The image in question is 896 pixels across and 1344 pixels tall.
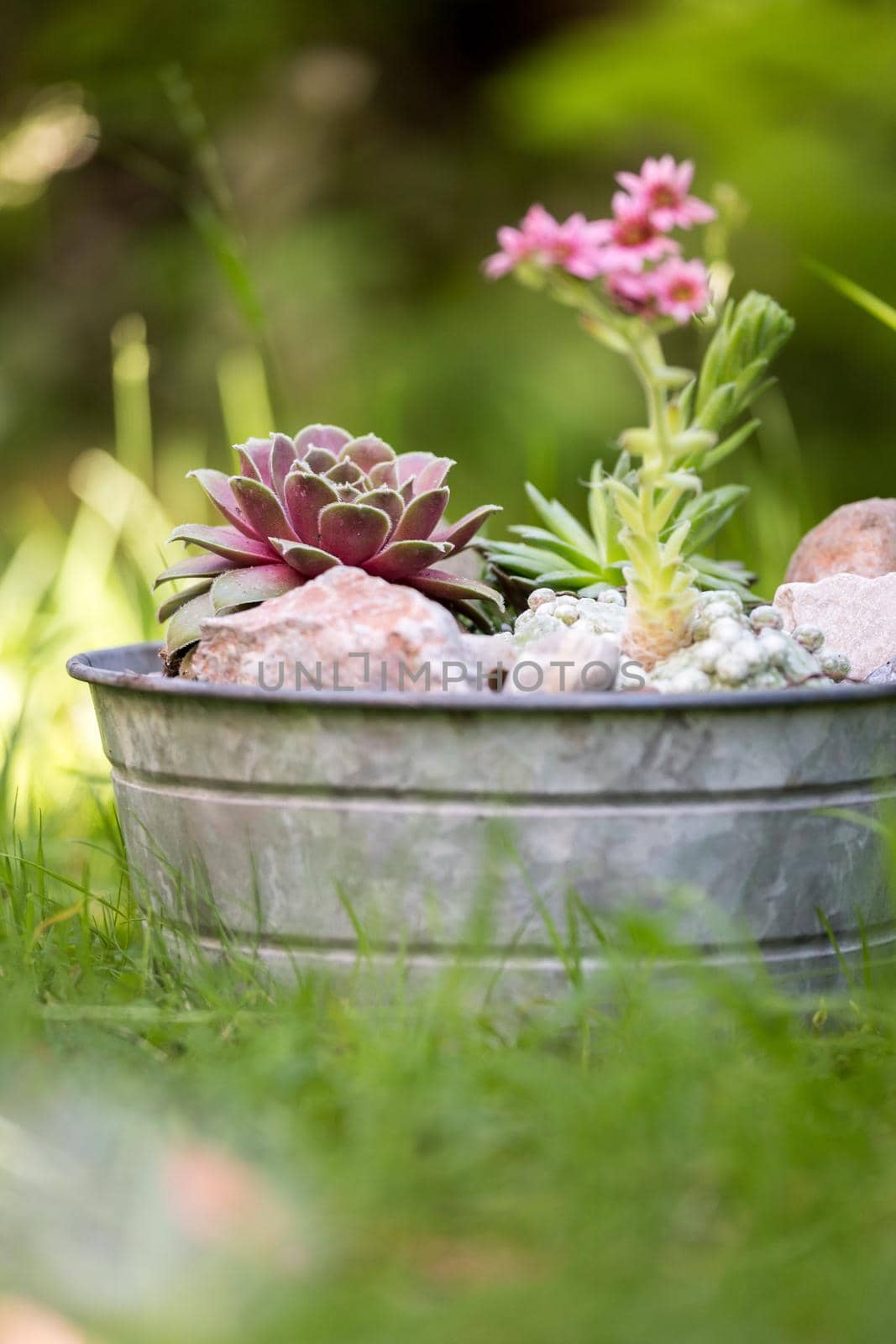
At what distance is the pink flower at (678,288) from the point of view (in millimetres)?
1294

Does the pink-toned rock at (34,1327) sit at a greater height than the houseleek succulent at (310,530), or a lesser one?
lesser

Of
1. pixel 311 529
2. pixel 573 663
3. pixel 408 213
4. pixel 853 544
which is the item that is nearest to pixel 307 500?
pixel 311 529

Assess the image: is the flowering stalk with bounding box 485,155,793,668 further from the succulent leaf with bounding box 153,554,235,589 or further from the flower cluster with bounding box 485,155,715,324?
the succulent leaf with bounding box 153,554,235,589

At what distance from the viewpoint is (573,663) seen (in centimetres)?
142

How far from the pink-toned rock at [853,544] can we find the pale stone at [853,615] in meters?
0.12

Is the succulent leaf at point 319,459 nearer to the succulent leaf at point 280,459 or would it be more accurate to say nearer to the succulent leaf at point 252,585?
the succulent leaf at point 280,459

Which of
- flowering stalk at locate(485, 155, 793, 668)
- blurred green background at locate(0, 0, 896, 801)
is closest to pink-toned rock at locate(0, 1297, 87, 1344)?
flowering stalk at locate(485, 155, 793, 668)

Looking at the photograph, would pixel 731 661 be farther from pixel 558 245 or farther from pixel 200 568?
pixel 200 568

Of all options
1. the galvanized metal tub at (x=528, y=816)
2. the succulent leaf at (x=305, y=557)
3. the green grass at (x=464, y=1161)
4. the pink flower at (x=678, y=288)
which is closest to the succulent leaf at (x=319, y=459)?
the succulent leaf at (x=305, y=557)

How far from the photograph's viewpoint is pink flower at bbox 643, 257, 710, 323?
4.25 ft

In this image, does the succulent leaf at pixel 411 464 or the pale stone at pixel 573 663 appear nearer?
the pale stone at pixel 573 663

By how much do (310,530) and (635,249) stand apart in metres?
0.52

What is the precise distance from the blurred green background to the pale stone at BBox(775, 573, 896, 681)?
1.97m

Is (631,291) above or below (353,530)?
above
